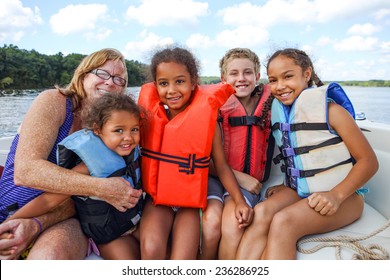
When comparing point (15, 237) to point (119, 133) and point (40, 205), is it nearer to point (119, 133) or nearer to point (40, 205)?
point (40, 205)

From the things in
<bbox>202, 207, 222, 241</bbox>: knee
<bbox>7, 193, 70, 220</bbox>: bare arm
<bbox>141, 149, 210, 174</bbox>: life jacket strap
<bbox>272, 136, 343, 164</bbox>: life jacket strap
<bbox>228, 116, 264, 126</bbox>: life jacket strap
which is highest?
<bbox>228, 116, 264, 126</bbox>: life jacket strap

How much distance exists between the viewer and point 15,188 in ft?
6.19

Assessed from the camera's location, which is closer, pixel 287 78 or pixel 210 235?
pixel 210 235

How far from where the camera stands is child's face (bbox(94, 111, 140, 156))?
1924mm

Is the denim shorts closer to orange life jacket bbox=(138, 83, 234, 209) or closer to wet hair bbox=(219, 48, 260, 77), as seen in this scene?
orange life jacket bbox=(138, 83, 234, 209)

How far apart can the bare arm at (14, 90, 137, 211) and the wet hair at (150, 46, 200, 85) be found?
0.70 metres

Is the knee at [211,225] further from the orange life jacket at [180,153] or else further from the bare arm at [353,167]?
the bare arm at [353,167]

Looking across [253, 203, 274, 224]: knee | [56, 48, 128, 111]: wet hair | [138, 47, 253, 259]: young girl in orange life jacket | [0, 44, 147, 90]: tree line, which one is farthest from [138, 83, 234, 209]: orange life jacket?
[0, 44, 147, 90]: tree line

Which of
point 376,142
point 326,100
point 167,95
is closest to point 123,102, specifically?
point 167,95

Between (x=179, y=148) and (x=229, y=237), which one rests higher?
(x=179, y=148)

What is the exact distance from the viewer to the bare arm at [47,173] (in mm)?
1761

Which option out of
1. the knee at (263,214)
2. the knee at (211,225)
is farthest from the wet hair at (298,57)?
the knee at (211,225)

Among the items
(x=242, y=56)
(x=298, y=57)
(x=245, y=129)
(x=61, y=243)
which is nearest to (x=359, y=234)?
(x=245, y=129)

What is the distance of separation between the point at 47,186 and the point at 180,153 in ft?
2.51
